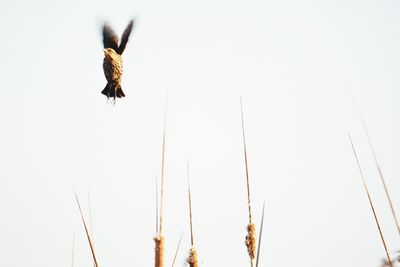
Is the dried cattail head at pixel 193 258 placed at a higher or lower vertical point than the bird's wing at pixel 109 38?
lower

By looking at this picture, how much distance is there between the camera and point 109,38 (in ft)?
16.9

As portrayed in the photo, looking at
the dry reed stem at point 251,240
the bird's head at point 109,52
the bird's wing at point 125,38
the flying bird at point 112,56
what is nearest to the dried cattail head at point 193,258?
the dry reed stem at point 251,240

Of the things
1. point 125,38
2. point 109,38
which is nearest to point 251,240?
point 125,38

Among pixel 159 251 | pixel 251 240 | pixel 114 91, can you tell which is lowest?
pixel 159 251

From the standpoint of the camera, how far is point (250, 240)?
13.3 feet

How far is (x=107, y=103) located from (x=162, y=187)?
113 inches

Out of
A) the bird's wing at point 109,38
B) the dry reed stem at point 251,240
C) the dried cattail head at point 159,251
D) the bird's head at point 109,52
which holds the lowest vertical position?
the dried cattail head at point 159,251

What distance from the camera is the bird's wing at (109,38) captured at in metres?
5.04

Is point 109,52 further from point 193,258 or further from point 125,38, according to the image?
point 193,258

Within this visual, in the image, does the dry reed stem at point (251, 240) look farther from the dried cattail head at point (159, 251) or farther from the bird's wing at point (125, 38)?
the bird's wing at point (125, 38)

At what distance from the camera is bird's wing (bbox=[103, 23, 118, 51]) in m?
5.04

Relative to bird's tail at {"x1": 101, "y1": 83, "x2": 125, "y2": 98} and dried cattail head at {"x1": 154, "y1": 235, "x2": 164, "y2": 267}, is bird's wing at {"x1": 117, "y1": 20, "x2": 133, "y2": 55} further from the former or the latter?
dried cattail head at {"x1": 154, "y1": 235, "x2": 164, "y2": 267}

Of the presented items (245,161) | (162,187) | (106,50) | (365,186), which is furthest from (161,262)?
(106,50)

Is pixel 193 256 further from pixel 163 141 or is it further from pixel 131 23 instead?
pixel 131 23
